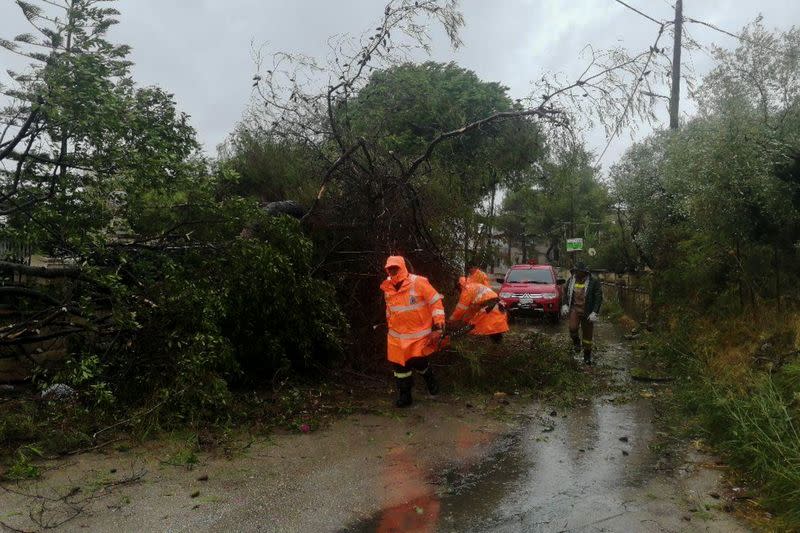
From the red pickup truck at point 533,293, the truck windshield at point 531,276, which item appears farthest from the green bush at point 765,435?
the truck windshield at point 531,276

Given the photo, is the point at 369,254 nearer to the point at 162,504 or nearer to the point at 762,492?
the point at 162,504

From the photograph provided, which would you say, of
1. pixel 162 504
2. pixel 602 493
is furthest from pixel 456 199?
pixel 162 504

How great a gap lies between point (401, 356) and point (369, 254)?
1708 mm

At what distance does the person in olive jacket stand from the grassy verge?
3.81 ft

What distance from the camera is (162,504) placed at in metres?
4.21

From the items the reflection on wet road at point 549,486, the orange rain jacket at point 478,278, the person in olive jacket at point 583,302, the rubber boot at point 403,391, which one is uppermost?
the orange rain jacket at point 478,278

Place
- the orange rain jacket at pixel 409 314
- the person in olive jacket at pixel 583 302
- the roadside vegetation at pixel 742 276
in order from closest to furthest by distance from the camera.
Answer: the roadside vegetation at pixel 742 276 → the orange rain jacket at pixel 409 314 → the person in olive jacket at pixel 583 302

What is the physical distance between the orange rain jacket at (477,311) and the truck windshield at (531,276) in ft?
30.4

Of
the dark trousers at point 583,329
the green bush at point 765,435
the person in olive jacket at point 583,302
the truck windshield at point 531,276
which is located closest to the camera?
the green bush at point 765,435

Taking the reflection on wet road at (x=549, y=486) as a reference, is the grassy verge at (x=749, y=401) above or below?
above

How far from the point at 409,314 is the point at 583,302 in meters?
4.50

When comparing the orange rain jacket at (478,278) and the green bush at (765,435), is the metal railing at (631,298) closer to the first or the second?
the orange rain jacket at (478,278)

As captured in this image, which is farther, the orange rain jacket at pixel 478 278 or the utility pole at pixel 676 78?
the utility pole at pixel 676 78

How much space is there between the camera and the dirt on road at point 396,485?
400 centimetres
